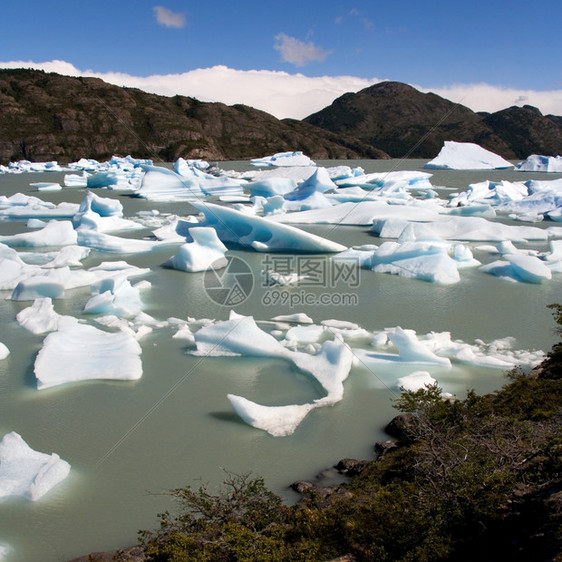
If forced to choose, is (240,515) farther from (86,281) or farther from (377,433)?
(86,281)

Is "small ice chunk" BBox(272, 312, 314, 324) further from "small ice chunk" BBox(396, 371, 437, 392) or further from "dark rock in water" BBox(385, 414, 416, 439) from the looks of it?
"dark rock in water" BBox(385, 414, 416, 439)

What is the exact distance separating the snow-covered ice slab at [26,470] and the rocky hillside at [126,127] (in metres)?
32.4

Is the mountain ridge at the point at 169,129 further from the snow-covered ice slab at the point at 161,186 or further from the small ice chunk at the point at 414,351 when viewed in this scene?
the small ice chunk at the point at 414,351

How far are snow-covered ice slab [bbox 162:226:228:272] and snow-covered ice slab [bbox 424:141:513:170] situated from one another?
71.0ft

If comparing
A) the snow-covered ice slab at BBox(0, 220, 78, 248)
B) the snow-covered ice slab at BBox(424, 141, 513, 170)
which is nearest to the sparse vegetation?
the snow-covered ice slab at BBox(0, 220, 78, 248)

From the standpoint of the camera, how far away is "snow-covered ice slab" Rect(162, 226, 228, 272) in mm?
6957

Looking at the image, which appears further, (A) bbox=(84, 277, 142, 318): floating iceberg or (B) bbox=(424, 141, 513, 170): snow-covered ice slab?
(B) bbox=(424, 141, 513, 170): snow-covered ice slab

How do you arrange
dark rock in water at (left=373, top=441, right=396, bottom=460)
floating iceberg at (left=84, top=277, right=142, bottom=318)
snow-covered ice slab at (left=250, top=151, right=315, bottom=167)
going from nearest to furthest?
dark rock in water at (left=373, top=441, right=396, bottom=460), floating iceberg at (left=84, top=277, right=142, bottom=318), snow-covered ice slab at (left=250, top=151, right=315, bottom=167)

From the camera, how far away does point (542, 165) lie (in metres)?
26.8

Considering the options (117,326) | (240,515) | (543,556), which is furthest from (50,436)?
(543,556)

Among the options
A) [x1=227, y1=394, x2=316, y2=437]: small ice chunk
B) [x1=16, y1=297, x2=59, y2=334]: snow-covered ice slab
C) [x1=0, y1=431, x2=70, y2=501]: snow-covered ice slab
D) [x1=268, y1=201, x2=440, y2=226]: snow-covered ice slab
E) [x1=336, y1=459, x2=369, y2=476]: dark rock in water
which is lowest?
[x1=0, y1=431, x2=70, y2=501]: snow-covered ice slab

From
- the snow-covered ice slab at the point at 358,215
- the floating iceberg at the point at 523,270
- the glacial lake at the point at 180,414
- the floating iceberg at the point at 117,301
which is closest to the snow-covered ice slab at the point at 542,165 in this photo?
the snow-covered ice slab at the point at 358,215

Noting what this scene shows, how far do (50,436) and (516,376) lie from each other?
283cm

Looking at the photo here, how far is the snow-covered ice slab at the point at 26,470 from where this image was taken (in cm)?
261
